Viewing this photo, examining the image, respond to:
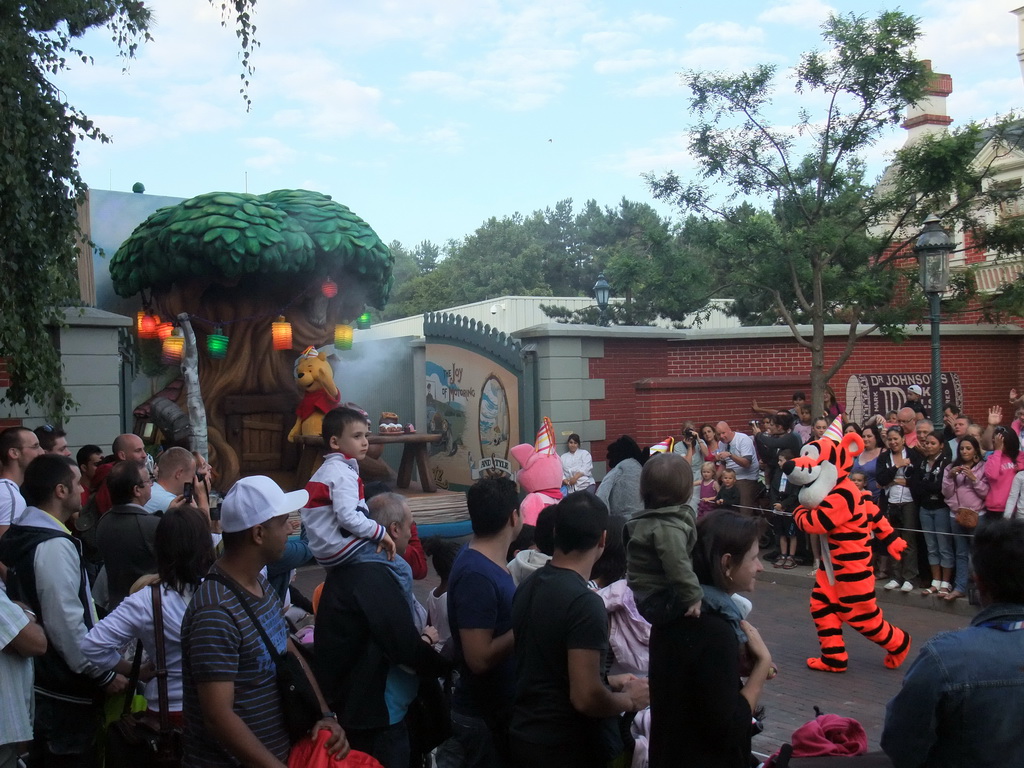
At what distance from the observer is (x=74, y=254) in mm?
7543

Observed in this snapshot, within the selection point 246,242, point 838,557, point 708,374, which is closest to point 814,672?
point 838,557

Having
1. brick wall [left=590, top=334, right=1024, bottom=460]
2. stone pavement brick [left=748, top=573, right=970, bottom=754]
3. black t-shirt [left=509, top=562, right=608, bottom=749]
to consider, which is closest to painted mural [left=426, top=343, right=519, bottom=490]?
brick wall [left=590, top=334, right=1024, bottom=460]

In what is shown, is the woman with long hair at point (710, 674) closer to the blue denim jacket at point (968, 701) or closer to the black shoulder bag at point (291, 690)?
the blue denim jacket at point (968, 701)

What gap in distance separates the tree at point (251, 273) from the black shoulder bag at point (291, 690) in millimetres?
10055

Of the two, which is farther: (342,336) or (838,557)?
(342,336)

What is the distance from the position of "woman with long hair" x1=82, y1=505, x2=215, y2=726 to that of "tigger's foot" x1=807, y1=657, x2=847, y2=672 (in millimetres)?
5229

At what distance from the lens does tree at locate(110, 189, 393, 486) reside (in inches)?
495

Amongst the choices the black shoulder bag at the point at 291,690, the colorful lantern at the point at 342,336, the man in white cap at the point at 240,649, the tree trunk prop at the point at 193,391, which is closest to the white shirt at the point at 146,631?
the man in white cap at the point at 240,649

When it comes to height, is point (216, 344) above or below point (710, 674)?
above

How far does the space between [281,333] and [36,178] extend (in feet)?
21.4

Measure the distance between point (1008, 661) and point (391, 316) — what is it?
2226 inches

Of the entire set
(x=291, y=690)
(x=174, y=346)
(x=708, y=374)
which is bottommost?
(x=291, y=690)

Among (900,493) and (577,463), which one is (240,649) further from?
(577,463)

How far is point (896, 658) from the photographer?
738 centimetres
